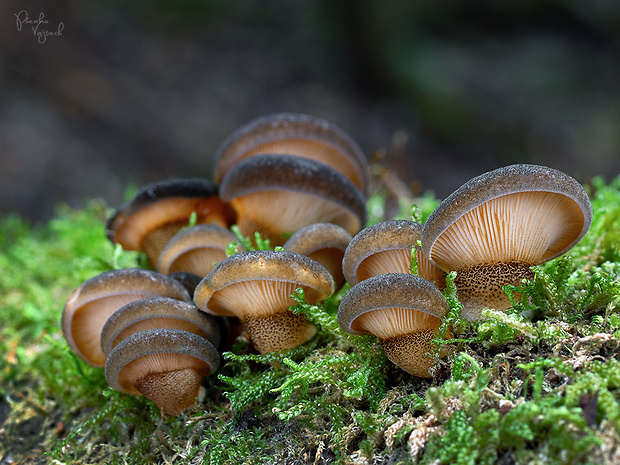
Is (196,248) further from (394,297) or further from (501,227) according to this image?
(501,227)

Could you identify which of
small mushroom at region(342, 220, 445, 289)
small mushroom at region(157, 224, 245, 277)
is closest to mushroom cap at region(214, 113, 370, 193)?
small mushroom at region(157, 224, 245, 277)

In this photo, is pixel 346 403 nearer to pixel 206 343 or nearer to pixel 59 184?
pixel 206 343

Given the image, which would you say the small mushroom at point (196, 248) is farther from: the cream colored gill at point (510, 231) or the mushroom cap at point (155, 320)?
the cream colored gill at point (510, 231)

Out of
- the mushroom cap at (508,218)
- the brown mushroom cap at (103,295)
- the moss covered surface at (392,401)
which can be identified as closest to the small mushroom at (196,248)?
the brown mushroom cap at (103,295)
